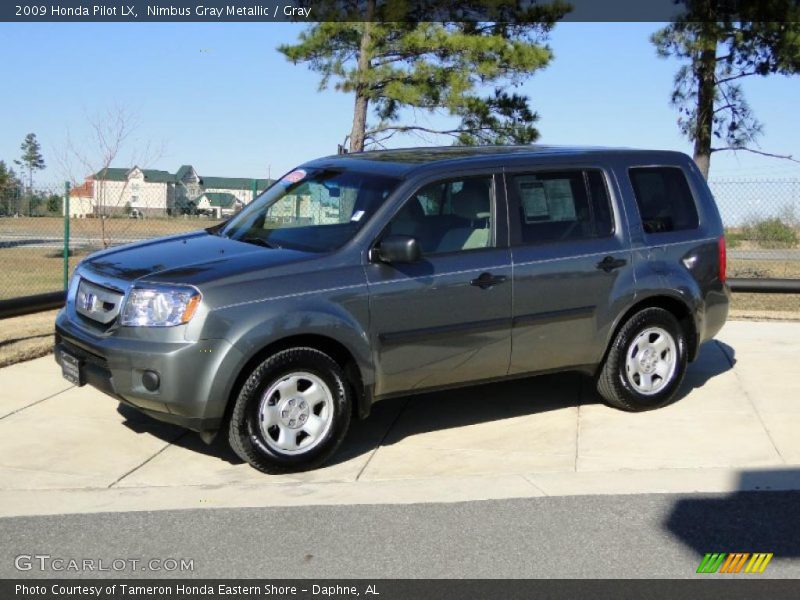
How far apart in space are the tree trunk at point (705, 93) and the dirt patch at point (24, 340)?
1059cm

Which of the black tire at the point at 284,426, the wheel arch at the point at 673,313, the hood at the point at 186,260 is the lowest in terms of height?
the black tire at the point at 284,426

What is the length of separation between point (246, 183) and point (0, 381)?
8345mm

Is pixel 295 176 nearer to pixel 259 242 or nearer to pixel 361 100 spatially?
pixel 259 242

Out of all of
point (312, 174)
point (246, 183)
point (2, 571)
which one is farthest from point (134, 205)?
point (2, 571)

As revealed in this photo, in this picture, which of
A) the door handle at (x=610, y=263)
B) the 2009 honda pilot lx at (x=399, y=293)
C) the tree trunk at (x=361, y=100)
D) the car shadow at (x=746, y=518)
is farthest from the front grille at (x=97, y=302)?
the tree trunk at (x=361, y=100)

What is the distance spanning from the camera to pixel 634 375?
301 inches

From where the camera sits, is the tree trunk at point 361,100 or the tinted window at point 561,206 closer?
the tinted window at point 561,206

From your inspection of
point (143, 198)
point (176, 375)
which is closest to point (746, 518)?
point (176, 375)

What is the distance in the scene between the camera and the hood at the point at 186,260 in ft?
20.1

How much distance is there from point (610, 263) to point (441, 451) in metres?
1.81

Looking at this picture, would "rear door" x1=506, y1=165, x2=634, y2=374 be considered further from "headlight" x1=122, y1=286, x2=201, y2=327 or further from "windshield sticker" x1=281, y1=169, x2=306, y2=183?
"headlight" x1=122, y1=286, x2=201, y2=327

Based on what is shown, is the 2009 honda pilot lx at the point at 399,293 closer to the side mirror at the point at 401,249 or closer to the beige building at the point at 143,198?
the side mirror at the point at 401,249

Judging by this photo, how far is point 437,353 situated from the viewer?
670 centimetres

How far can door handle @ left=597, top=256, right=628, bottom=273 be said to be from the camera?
7.30 m
